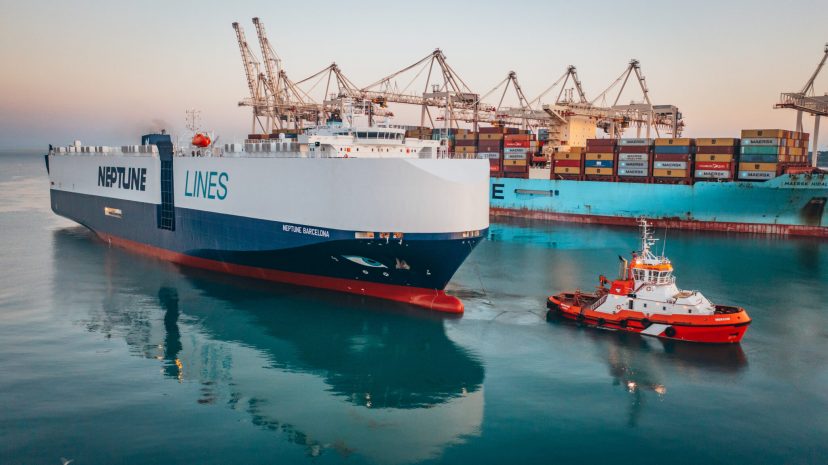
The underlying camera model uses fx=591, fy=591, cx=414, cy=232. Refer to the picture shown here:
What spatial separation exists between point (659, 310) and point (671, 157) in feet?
135

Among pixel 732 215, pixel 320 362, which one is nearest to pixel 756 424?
pixel 320 362

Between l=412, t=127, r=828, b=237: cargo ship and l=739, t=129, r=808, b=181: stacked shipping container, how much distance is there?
0.09 metres

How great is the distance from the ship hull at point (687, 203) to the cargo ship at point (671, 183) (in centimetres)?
9

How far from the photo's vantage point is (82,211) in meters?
52.0

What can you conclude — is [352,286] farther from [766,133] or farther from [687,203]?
[766,133]

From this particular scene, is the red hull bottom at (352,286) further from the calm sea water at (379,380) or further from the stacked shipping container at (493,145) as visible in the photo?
the stacked shipping container at (493,145)

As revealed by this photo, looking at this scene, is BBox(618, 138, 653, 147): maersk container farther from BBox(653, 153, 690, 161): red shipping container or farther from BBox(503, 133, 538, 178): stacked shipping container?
BBox(503, 133, 538, 178): stacked shipping container

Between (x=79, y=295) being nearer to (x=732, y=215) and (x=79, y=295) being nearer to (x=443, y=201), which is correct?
(x=443, y=201)

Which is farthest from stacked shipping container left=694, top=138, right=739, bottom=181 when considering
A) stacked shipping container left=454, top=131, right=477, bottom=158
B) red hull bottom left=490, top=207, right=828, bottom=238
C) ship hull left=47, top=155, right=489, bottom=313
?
ship hull left=47, top=155, right=489, bottom=313

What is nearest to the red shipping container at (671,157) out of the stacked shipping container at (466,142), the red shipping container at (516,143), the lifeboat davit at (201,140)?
the red shipping container at (516,143)

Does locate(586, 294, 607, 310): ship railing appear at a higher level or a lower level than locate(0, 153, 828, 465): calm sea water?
higher

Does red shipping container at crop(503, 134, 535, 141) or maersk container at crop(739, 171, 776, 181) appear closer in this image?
maersk container at crop(739, 171, 776, 181)

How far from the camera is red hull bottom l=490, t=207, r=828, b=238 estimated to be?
5522 cm

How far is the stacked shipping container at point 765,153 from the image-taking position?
184ft
